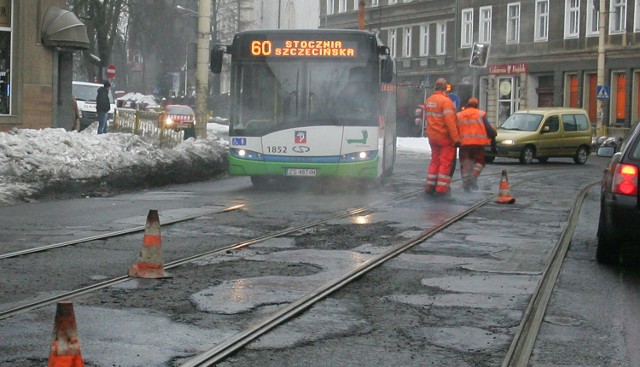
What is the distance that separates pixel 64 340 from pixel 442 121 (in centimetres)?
1389

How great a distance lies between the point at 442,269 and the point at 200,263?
2134mm

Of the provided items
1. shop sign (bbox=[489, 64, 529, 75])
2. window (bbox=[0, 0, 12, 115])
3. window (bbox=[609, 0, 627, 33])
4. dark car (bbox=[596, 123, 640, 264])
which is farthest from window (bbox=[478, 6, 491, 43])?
dark car (bbox=[596, 123, 640, 264])

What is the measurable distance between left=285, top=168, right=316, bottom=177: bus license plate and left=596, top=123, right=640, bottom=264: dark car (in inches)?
362

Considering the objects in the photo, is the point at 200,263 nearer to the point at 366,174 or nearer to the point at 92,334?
the point at 92,334

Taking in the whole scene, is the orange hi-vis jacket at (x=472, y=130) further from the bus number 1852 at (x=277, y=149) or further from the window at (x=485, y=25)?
the window at (x=485, y=25)

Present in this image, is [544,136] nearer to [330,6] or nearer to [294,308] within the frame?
[294,308]

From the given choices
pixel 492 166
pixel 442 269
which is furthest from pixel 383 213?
pixel 492 166

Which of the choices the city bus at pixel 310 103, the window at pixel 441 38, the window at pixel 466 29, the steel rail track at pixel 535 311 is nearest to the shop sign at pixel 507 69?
the window at pixel 466 29

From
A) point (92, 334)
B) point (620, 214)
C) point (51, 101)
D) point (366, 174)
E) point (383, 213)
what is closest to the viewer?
point (92, 334)

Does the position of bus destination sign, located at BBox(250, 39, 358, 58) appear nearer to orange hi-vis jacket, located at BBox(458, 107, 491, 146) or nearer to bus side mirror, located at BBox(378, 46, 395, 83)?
bus side mirror, located at BBox(378, 46, 395, 83)

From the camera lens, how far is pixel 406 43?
215 feet

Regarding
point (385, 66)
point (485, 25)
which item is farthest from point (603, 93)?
point (385, 66)

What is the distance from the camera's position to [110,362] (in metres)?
6.28

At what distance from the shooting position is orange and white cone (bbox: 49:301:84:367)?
196 inches
